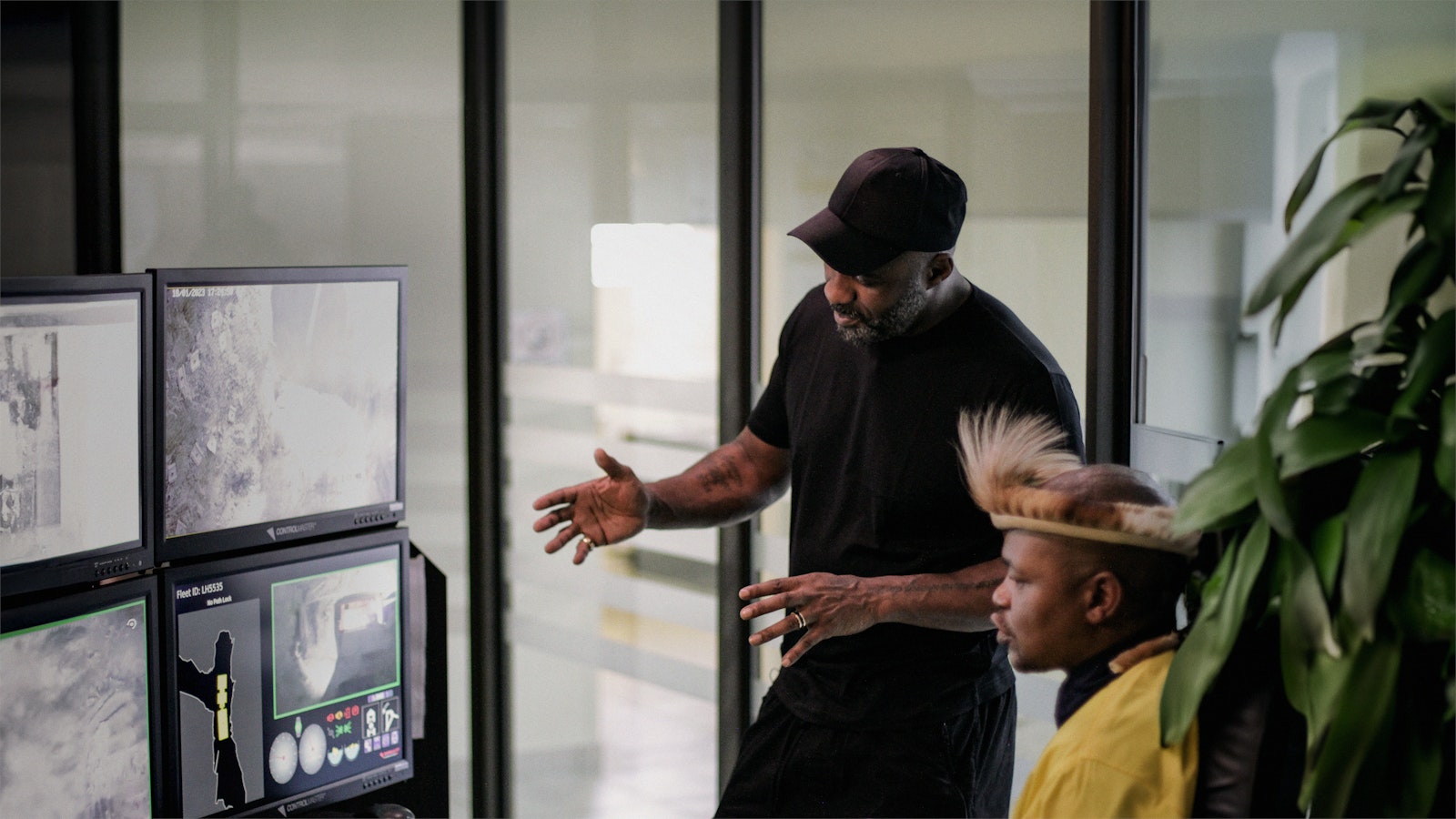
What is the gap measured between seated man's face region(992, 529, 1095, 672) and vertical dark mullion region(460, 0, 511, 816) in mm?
2454

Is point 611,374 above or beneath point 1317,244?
beneath

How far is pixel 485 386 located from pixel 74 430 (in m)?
1.71

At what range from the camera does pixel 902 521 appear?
229cm

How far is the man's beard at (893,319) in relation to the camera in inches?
89.4

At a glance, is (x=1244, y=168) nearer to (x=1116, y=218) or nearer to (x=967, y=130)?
(x=1116, y=218)

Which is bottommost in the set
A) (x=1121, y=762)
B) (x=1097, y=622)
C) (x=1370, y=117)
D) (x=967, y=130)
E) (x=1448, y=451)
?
(x=1121, y=762)

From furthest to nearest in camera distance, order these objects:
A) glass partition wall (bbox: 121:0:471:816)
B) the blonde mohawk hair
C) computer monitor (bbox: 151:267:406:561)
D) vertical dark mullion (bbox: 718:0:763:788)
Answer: glass partition wall (bbox: 121:0:471:816) → vertical dark mullion (bbox: 718:0:763:788) → computer monitor (bbox: 151:267:406:561) → the blonde mohawk hair

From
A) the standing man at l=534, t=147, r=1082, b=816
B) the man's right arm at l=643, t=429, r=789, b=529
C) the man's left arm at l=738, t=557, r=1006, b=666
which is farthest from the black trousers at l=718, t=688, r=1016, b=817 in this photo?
the man's right arm at l=643, t=429, r=789, b=529

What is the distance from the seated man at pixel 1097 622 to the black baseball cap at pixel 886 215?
24.9 inches

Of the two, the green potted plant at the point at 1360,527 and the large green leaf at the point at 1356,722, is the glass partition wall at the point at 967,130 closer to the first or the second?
the green potted plant at the point at 1360,527

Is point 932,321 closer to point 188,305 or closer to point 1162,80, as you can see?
point 1162,80

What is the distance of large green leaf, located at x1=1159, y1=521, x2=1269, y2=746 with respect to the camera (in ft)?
4.59

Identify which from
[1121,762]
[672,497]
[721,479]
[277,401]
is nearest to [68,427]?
[277,401]

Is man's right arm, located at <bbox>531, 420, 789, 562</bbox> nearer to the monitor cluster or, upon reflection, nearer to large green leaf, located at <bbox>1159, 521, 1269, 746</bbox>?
the monitor cluster
